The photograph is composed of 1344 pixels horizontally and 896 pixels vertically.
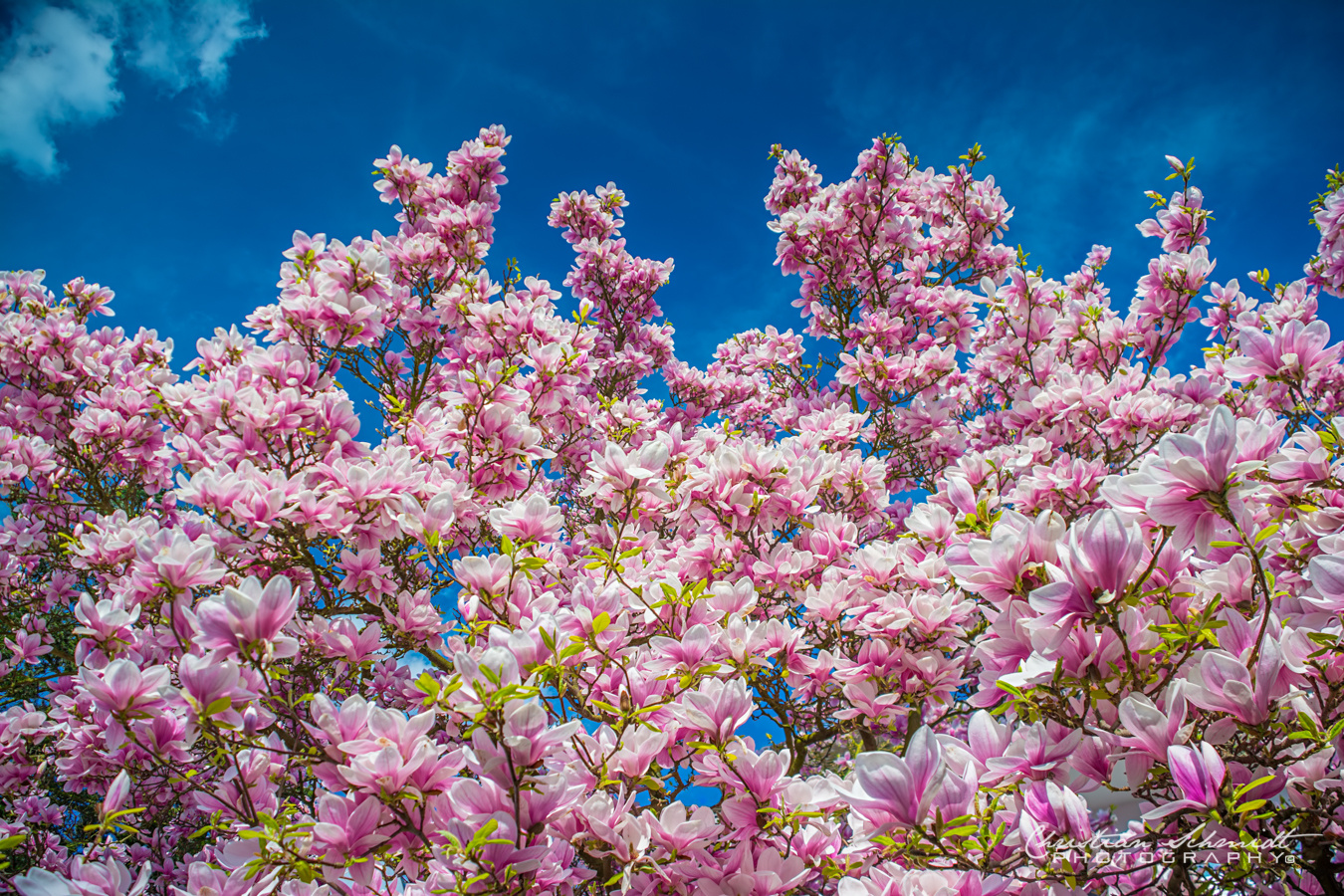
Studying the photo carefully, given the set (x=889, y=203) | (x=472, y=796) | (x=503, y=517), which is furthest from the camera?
(x=889, y=203)

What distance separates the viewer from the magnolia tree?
1438 millimetres

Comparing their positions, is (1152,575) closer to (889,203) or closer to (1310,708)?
(1310,708)

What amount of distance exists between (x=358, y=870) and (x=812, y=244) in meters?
5.68

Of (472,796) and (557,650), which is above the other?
(557,650)

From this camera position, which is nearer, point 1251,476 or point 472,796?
point 472,796

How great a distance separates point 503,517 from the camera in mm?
2674

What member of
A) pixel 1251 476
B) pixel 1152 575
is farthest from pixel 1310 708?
pixel 1251 476

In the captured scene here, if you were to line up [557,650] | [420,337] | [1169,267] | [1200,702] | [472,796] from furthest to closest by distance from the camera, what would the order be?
[420,337] → [1169,267] → [557,650] → [472,796] → [1200,702]

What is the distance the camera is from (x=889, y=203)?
5.76 meters

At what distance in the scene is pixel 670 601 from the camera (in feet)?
7.58

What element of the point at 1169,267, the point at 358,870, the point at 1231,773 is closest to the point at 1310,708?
the point at 1231,773

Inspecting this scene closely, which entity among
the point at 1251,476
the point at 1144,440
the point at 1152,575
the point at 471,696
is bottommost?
the point at 471,696

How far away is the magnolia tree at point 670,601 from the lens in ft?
4.72

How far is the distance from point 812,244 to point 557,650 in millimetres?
5075
